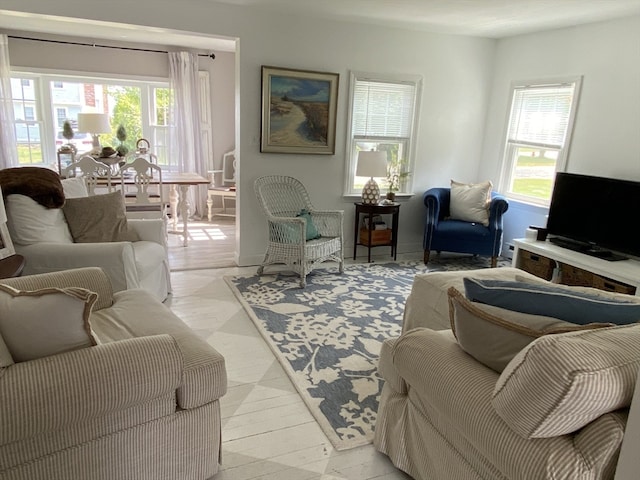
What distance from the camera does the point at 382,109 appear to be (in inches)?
Result: 201

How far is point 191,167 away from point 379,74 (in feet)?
10.6

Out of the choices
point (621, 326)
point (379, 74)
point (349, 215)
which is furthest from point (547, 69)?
point (621, 326)

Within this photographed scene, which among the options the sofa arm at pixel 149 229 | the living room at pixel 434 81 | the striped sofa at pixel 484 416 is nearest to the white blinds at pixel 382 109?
the living room at pixel 434 81

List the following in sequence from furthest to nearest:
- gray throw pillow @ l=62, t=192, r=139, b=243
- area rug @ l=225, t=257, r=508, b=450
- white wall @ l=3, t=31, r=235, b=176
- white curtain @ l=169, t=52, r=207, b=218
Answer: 1. white curtain @ l=169, t=52, r=207, b=218
2. white wall @ l=3, t=31, r=235, b=176
3. gray throw pillow @ l=62, t=192, r=139, b=243
4. area rug @ l=225, t=257, r=508, b=450

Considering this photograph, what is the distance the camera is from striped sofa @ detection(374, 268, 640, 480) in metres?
1.23

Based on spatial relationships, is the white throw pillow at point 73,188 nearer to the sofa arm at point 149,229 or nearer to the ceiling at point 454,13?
the sofa arm at point 149,229

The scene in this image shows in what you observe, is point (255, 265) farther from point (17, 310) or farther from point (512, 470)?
point (512, 470)

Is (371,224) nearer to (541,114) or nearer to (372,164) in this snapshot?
(372,164)

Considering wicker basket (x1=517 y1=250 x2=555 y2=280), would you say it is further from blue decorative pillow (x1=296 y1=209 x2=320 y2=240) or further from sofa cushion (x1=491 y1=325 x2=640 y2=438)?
sofa cushion (x1=491 y1=325 x2=640 y2=438)

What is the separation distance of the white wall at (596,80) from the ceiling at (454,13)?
0.14m

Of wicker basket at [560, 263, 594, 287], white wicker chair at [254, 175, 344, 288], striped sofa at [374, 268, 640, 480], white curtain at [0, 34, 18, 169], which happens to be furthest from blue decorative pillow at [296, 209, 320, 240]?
white curtain at [0, 34, 18, 169]

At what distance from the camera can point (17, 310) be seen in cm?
149

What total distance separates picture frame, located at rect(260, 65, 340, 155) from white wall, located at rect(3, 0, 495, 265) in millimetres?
83

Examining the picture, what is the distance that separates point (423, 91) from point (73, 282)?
416cm
